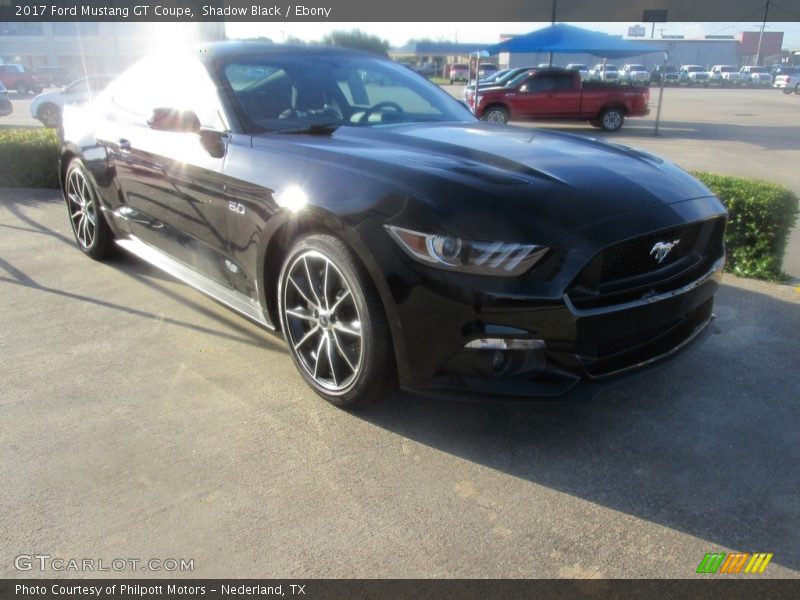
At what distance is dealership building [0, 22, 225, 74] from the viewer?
40.7m

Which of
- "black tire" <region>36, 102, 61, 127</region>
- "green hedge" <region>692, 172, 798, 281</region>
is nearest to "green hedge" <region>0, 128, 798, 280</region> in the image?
"green hedge" <region>692, 172, 798, 281</region>

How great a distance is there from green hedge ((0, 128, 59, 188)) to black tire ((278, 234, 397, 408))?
273 inches

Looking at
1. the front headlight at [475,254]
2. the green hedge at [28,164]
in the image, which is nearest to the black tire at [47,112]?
the green hedge at [28,164]

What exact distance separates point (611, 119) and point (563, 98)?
149 cm

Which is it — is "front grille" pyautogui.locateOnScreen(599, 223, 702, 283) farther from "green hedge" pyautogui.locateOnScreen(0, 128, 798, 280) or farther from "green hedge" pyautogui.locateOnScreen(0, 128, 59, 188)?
"green hedge" pyautogui.locateOnScreen(0, 128, 59, 188)

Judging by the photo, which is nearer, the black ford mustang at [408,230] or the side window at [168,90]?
the black ford mustang at [408,230]

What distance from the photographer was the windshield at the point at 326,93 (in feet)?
11.7

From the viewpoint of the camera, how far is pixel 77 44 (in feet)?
180

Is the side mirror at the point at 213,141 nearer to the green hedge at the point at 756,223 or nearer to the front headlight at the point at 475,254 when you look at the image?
the front headlight at the point at 475,254

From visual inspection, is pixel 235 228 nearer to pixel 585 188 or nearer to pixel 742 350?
pixel 585 188

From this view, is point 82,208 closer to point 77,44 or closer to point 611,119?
point 611,119

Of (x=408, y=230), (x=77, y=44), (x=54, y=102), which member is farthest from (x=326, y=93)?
(x=77, y=44)
